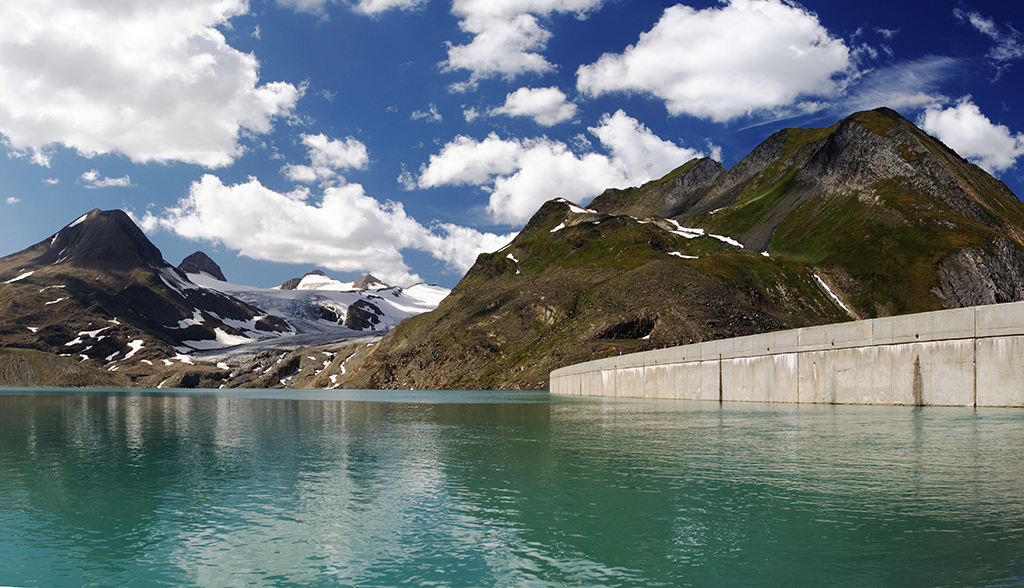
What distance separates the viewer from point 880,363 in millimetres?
32656

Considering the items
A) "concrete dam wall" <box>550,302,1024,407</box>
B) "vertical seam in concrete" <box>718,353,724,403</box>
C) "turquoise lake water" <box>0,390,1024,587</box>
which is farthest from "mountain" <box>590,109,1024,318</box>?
"turquoise lake water" <box>0,390,1024,587</box>

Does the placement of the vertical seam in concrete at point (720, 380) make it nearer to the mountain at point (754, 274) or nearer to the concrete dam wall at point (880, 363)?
the concrete dam wall at point (880, 363)

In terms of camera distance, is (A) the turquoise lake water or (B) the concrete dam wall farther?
(B) the concrete dam wall

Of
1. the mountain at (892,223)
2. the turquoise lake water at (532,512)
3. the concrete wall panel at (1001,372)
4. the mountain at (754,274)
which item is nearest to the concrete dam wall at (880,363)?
the concrete wall panel at (1001,372)

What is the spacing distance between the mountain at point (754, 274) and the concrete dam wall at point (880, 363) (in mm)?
57032

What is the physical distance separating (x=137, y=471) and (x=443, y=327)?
124153 mm

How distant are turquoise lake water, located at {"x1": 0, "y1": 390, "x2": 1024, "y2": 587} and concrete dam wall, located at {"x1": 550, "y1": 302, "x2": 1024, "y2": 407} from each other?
7043 millimetres

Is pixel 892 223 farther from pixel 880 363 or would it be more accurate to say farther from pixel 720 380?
pixel 880 363

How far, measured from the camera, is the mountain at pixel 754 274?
111938 millimetres

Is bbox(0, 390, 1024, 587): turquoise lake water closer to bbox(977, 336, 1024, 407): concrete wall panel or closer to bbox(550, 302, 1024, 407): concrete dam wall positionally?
bbox(977, 336, 1024, 407): concrete wall panel

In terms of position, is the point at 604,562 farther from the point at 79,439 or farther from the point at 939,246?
the point at 939,246

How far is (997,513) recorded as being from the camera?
1020 centimetres

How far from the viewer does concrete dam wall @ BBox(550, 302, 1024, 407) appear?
90.1 ft

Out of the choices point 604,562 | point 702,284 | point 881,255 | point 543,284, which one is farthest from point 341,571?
point 881,255
